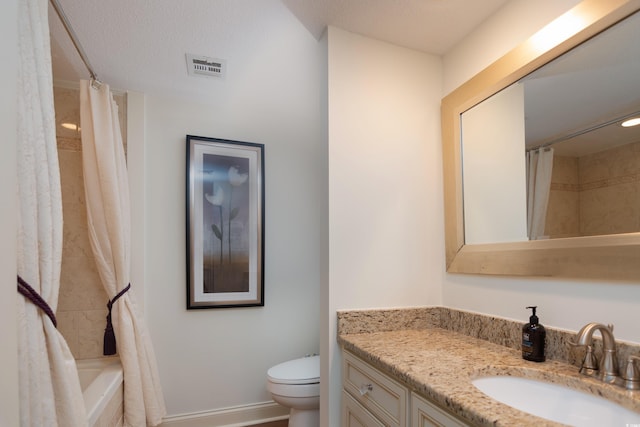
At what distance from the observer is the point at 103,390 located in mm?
1636

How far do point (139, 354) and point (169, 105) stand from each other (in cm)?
168

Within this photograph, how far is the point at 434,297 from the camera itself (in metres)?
1.64

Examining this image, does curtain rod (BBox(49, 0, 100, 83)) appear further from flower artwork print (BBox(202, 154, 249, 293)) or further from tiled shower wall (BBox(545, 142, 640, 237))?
tiled shower wall (BBox(545, 142, 640, 237))

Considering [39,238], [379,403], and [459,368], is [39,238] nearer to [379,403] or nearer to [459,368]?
[379,403]

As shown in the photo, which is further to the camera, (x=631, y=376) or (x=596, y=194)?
(x=596, y=194)

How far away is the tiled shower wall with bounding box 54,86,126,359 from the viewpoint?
204 cm

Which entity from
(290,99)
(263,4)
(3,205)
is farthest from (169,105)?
(3,205)

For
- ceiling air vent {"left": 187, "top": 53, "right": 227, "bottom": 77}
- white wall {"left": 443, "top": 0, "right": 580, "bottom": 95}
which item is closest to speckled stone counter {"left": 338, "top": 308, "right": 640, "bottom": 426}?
white wall {"left": 443, "top": 0, "right": 580, "bottom": 95}

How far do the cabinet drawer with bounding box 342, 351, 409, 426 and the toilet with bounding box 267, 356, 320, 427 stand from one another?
63cm

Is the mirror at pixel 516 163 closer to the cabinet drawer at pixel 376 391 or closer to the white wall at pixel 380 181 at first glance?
the white wall at pixel 380 181

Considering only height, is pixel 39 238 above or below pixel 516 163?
below

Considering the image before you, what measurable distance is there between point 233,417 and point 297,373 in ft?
2.43

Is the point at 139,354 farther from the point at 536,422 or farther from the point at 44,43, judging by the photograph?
the point at 536,422

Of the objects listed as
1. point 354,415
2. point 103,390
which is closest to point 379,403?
point 354,415
